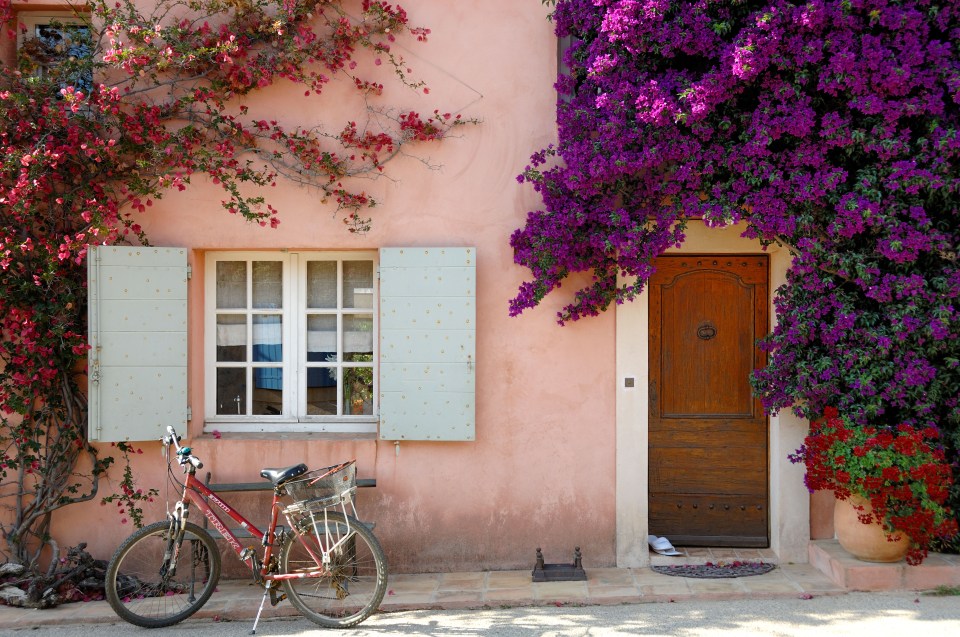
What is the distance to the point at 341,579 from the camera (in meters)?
5.00

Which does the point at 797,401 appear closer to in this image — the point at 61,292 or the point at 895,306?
the point at 895,306

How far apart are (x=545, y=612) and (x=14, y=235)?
169 inches

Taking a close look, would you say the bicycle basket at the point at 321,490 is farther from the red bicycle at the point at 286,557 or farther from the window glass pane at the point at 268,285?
the window glass pane at the point at 268,285

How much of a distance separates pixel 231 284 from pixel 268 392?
86cm

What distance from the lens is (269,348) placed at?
20.5ft

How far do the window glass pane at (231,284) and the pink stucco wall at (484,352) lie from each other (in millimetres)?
281

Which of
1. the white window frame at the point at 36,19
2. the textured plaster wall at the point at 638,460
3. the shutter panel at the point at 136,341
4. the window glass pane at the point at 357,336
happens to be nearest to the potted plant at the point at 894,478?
the textured plaster wall at the point at 638,460

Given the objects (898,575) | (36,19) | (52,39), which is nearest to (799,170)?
(898,575)

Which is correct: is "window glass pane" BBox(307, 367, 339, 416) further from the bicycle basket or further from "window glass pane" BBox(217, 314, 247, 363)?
the bicycle basket

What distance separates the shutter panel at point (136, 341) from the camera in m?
5.77

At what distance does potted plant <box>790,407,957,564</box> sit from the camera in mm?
4996

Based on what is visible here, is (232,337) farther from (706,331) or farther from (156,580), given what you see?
(706,331)

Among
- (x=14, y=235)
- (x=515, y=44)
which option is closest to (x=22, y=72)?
(x=14, y=235)

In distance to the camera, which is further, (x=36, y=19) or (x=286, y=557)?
(x=36, y=19)
